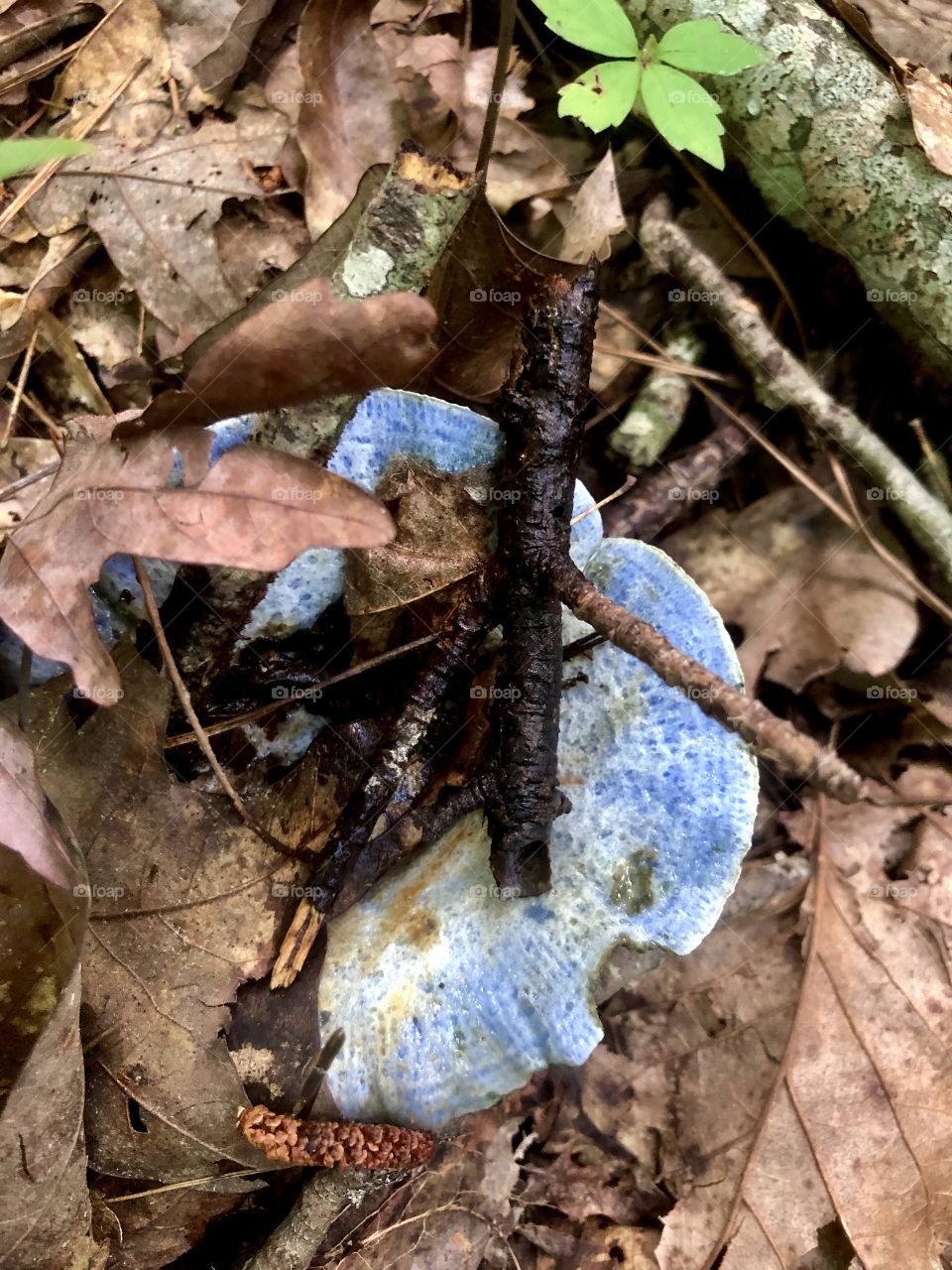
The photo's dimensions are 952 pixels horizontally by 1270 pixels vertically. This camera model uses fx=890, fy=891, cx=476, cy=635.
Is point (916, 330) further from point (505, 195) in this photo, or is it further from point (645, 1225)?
point (645, 1225)

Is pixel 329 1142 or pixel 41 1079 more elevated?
pixel 41 1079

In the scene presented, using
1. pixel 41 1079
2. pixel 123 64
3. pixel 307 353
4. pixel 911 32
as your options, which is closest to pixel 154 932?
pixel 41 1079

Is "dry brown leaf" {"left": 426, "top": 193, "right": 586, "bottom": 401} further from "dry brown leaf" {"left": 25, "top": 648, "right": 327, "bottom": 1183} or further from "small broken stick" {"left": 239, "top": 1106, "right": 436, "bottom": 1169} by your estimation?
→ "small broken stick" {"left": 239, "top": 1106, "right": 436, "bottom": 1169}

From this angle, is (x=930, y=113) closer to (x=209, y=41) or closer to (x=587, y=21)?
(x=587, y=21)

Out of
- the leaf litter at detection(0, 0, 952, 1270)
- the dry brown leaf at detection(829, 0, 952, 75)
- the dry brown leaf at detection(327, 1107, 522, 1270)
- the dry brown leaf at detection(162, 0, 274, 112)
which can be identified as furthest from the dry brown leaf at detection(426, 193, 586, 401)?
the dry brown leaf at detection(327, 1107, 522, 1270)

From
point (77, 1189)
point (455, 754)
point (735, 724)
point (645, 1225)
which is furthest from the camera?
point (645, 1225)

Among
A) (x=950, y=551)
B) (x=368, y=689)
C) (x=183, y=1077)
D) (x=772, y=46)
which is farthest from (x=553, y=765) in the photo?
(x=772, y=46)
